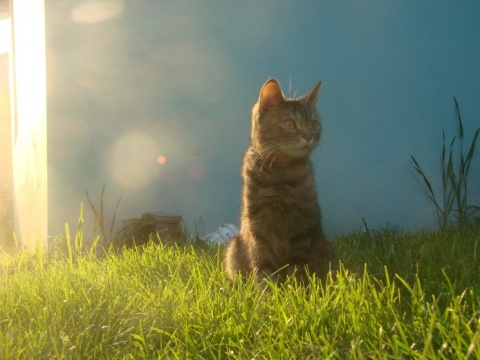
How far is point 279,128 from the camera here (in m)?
3.18

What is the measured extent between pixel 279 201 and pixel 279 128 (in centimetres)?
45

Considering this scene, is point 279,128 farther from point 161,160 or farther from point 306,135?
point 161,160

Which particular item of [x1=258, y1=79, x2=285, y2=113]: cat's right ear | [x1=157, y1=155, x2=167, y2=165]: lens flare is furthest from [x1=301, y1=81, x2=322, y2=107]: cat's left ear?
[x1=157, y1=155, x2=167, y2=165]: lens flare

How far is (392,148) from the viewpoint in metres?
5.12

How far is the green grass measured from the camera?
165 cm

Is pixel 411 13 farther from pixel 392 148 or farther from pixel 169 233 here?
pixel 169 233

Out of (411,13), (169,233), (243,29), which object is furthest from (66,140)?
(411,13)

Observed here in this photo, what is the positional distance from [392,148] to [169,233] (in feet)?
6.89

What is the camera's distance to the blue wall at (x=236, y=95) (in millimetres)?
4613

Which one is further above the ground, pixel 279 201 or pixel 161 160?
pixel 161 160

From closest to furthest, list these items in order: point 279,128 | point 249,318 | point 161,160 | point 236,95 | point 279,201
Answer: point 249,318
point 279,201
point 279,128
point 161,160
point 236,95

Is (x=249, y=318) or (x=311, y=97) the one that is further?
(x=311, y=97)

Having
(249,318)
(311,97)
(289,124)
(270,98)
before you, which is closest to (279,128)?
(289,124)

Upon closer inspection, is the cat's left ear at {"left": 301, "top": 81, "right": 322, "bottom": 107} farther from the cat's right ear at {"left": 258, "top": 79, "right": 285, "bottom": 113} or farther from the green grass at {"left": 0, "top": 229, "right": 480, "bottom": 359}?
the green grass at {"left": 0, "top": 229, "right": 480, "bottom": 359}
